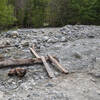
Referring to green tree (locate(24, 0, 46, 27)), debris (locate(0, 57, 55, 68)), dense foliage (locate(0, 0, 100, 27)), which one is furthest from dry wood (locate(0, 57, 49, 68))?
green tree (locate(24, 0, 46, 27))

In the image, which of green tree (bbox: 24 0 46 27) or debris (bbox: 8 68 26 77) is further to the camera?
green tree (bbox: 24 0 46 27)

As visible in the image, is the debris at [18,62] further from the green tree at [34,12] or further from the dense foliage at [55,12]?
the green tree at [34,12]

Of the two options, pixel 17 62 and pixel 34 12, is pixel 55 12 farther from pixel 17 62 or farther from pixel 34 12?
pixel 17 62

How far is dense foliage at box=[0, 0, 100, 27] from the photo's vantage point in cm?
2075

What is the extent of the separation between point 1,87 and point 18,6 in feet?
63.6

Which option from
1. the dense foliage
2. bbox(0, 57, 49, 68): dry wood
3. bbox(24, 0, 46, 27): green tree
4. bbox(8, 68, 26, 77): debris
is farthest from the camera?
bbox(24, 0, 46, 27): green tree

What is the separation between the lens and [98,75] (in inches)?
171

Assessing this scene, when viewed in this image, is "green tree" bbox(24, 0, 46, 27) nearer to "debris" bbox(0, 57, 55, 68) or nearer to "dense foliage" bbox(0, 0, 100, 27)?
"dense foliage" bbox(0, 0, 100, 27)

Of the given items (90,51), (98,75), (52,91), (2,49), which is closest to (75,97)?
(52,91)

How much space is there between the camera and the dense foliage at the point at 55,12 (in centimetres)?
2075

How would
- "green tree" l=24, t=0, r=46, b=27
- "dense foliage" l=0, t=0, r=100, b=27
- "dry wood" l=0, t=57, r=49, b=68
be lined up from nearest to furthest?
"dry wood" l=0, t=57, r=49, b=68 < "dense foliage" l=0, t=0, r=100, b=27 < "green tree" l=24, t=0, r=46, b=27

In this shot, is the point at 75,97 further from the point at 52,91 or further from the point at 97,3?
the point at 97,3

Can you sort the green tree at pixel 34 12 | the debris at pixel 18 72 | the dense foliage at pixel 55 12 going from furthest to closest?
the green tree at pixel 34 12, the dense foliage at pixel 55 12, the debris at pixel 18 72

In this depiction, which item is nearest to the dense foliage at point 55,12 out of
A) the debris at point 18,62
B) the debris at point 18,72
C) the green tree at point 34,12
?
the green tree at point 34,12
